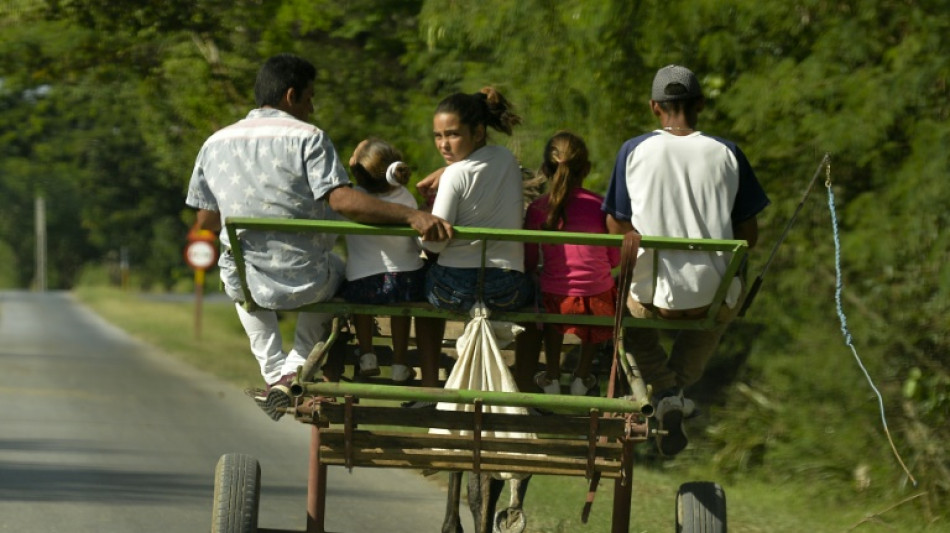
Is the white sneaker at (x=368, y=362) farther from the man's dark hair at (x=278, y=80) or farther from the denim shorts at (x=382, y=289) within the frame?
the man's dark hair at (x=278, y=80)

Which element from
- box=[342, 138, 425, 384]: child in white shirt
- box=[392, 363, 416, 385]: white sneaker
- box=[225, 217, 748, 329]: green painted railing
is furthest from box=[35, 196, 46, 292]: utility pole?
box=[225, 217, 748, 329]: green painted railing

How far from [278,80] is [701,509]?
221 centimetres

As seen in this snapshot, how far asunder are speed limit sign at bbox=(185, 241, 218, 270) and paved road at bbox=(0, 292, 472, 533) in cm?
688

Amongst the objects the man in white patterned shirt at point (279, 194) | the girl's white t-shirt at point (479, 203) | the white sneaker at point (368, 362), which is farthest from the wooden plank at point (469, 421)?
the white sneaker at point (368, 362)

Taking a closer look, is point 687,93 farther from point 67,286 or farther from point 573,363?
point 67,286

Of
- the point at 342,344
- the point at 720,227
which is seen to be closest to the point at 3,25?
the point at 342,344

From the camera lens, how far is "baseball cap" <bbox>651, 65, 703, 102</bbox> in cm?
631

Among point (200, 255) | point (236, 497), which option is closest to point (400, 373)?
point (236, 497)

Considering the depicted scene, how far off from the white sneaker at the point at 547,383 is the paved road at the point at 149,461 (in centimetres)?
257

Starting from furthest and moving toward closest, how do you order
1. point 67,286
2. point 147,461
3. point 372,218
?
1. point 67,286
2. point 147,461
3. point 372,218

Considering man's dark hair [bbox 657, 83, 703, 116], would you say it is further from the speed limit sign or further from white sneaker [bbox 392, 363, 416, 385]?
the speed limit sign

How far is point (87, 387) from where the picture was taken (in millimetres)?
19016

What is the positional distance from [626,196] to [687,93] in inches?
17.2

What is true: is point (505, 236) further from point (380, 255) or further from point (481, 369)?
point (380, 255)
